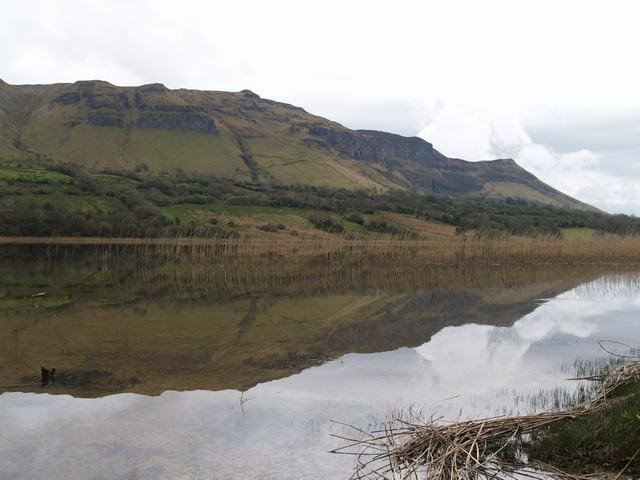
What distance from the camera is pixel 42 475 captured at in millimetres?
6863

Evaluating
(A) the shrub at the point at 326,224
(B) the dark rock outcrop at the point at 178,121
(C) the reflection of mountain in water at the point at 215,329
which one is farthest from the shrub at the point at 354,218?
(B) the dark rock outcrop at the point at 178,121

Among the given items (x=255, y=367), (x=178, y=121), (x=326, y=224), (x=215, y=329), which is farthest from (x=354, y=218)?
(x=178, y=121)

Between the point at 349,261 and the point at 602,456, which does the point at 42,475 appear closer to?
the point at 602,456

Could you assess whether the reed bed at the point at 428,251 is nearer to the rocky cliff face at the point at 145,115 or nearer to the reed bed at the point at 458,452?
the reed bed at the point at 458,452

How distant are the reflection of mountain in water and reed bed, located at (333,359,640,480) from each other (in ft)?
14.8

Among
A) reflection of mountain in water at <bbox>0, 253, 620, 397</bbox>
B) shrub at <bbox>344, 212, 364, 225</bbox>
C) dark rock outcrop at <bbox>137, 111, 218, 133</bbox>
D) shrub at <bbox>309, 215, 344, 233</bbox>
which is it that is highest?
dark rock outcrop at <bbox>137, 111, 218, 133</bbox>

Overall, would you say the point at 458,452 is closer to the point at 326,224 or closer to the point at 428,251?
the point at 428,251

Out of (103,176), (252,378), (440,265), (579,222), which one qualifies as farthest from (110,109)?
(252,378)

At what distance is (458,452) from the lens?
21.3ft

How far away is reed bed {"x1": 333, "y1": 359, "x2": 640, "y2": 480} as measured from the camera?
6.16m

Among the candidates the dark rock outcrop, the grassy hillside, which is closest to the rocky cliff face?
the dark rock outcrop

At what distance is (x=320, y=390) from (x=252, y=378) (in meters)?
1.56

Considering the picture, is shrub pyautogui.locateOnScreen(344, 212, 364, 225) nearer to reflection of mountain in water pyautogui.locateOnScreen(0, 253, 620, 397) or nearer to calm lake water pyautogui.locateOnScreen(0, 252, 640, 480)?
reflection of mountain in water pyautogui.locateOnScreen(0, 253, 620, 397)

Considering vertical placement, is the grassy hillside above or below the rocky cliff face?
below
